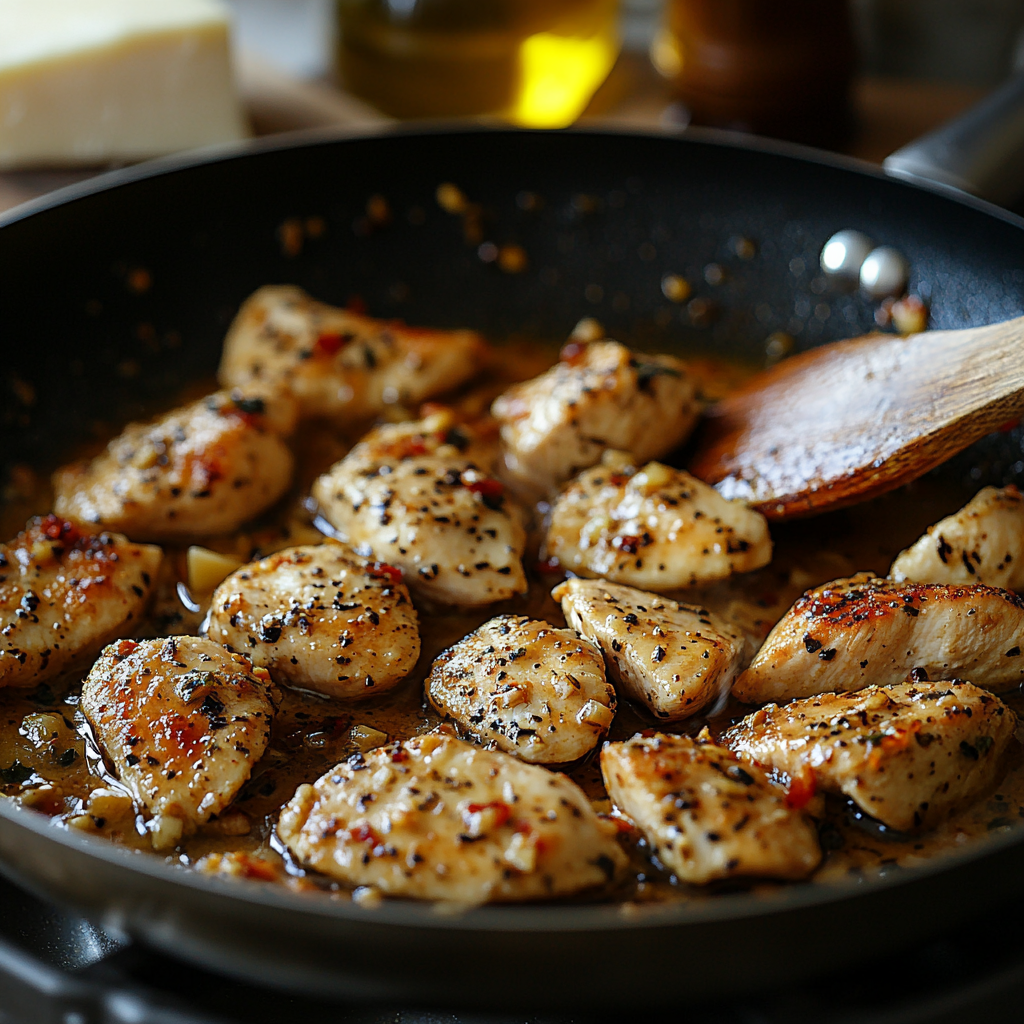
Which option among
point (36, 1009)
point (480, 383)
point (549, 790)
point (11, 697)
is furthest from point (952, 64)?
point (36, 1009)

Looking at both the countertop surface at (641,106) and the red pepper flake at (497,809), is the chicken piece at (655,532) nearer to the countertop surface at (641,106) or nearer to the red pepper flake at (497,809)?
the red pepper flake at (497,809)

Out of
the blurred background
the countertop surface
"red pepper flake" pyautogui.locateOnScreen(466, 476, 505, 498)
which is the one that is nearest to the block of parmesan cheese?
the blurred background

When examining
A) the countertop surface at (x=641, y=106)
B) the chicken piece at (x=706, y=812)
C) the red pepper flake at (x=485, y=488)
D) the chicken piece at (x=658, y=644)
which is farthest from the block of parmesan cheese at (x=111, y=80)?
the chicken piece at (x=706, y=812)

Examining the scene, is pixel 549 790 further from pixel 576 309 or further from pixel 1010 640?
pixel 576 309

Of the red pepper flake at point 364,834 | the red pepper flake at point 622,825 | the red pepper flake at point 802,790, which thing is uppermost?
the red pepper flake at point 364,834

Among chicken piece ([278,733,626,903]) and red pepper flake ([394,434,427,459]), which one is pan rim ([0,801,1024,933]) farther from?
red pepper flake ([394,434,427,459])

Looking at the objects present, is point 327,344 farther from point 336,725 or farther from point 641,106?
point 641,106
